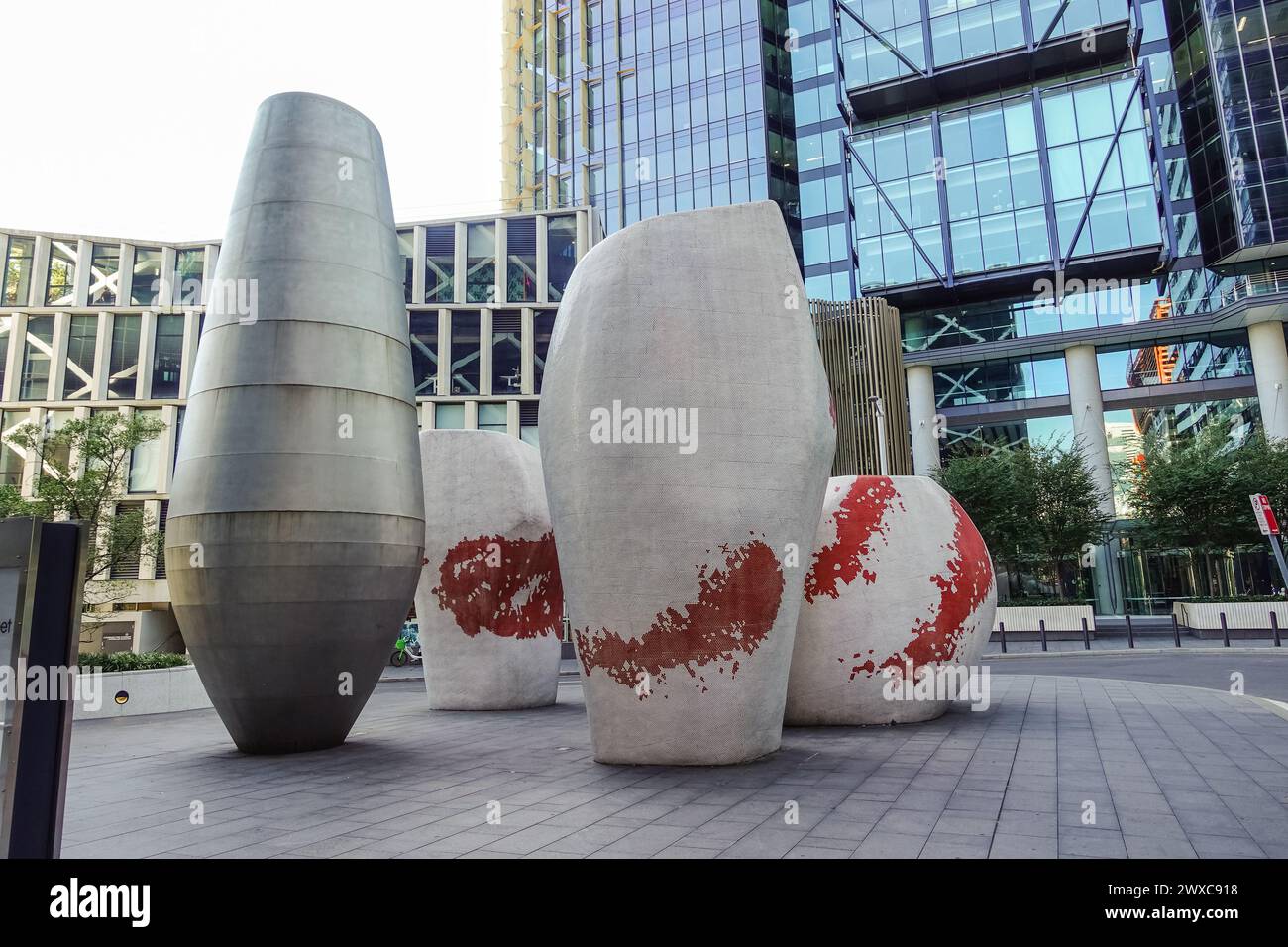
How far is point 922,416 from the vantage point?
147 feet

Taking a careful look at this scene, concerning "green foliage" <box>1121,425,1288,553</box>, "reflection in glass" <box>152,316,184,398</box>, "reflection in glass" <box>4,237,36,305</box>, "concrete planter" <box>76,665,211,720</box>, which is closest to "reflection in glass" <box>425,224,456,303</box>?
"reflection in glass" <box>152,316,184,398</box>

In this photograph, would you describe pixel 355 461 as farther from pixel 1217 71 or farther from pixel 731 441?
pixel 1217 71

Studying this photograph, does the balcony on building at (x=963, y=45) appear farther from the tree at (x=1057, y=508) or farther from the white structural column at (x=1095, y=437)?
the tree at (x=1057, y=508)

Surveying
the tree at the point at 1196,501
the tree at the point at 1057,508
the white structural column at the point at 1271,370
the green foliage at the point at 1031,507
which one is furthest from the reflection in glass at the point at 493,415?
the white structural column at the point at 1271,370

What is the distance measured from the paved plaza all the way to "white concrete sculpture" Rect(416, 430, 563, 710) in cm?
276

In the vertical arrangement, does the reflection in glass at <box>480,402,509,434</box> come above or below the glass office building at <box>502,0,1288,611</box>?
below

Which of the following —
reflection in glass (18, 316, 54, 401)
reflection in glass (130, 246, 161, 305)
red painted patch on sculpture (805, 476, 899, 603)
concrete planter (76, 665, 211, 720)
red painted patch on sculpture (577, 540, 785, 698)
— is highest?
reflection in glass (130, 246, 161, 305)

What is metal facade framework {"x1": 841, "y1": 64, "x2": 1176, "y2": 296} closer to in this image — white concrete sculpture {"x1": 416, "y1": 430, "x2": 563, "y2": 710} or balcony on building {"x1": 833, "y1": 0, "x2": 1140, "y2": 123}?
balcony on building {"x1": 833, "y1": 0, "x2": 1140, "y2": 123}

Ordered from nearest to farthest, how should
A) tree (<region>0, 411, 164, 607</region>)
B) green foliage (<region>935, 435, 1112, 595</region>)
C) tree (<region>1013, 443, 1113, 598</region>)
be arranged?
tree (<region>0, 411, 164, 607</region>), tree (<region>1013, 443, 1113, 598</region>), green foliage (<region>935, 435, 1112, 595</region>)

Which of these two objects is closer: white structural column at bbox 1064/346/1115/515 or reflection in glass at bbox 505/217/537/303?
white structural column at bbox 1064/346/1115/515

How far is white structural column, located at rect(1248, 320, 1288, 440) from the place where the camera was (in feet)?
125

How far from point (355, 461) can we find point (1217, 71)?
47.0 meters

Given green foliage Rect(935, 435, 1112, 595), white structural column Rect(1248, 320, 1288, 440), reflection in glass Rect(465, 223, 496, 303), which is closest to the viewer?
green foliage Rect(935, 435, 1112, 595)
